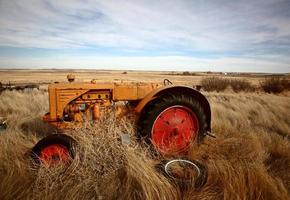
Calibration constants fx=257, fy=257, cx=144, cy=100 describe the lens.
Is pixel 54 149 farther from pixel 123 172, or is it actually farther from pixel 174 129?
pixel 174 129

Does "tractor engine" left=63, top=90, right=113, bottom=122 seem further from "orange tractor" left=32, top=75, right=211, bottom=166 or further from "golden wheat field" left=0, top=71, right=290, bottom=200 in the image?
"golden wheat field" left=0, top=71, right=290, bottom=200

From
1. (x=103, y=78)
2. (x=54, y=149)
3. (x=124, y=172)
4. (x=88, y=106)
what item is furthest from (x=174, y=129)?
(x=103, y=78)

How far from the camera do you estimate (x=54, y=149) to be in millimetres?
3617

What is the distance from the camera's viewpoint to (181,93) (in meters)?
4.63

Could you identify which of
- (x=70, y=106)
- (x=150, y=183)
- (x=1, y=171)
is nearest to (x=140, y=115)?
(x=70, y=106)

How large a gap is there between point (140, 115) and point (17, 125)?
11.3 feet

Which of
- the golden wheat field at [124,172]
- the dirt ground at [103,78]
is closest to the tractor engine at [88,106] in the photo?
the golden wheat field at [124,172]

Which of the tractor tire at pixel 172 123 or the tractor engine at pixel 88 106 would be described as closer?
the tractor tire at pixel 172 123

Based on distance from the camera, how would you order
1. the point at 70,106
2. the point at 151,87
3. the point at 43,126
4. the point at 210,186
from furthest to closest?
the point at 43,126 < the point at 151,87 < the point at 70,106 < the point at 210,186

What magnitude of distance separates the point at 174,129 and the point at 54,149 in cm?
202

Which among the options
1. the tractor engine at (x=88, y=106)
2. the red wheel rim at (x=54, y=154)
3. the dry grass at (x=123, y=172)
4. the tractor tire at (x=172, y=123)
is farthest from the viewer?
the tractor engine at (x=88, y=106)

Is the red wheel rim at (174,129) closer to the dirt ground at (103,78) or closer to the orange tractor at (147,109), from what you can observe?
the orange tractor at (147,109)

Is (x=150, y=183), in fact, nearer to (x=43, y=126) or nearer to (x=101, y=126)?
(x=101, y=126)

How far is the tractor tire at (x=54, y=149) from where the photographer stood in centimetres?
353
